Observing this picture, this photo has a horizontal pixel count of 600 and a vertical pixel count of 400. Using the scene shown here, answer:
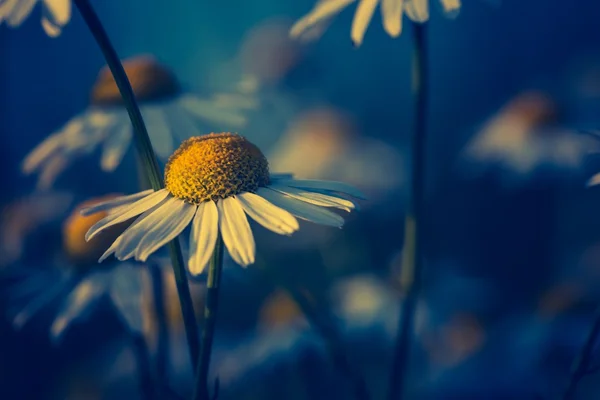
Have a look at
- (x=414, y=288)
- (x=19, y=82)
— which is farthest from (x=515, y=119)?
(x=19, y=82)

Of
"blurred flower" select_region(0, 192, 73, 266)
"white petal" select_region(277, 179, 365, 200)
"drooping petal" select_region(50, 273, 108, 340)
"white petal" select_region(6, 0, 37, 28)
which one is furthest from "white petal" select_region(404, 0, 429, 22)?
"blurred flower" select_region(0, 192, 73, 266)

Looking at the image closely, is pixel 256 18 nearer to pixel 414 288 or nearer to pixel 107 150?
pixel 107 150

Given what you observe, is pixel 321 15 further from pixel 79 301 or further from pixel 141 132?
pixel 79 301

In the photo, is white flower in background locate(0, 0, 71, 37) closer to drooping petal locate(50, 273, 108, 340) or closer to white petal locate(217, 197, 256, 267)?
white petal locate(217, 197, 256, 267)

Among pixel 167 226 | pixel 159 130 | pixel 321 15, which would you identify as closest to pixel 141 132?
pixel 167 226

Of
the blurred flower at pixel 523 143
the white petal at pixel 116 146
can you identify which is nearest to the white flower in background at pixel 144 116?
the white petal at pixel 116 146
